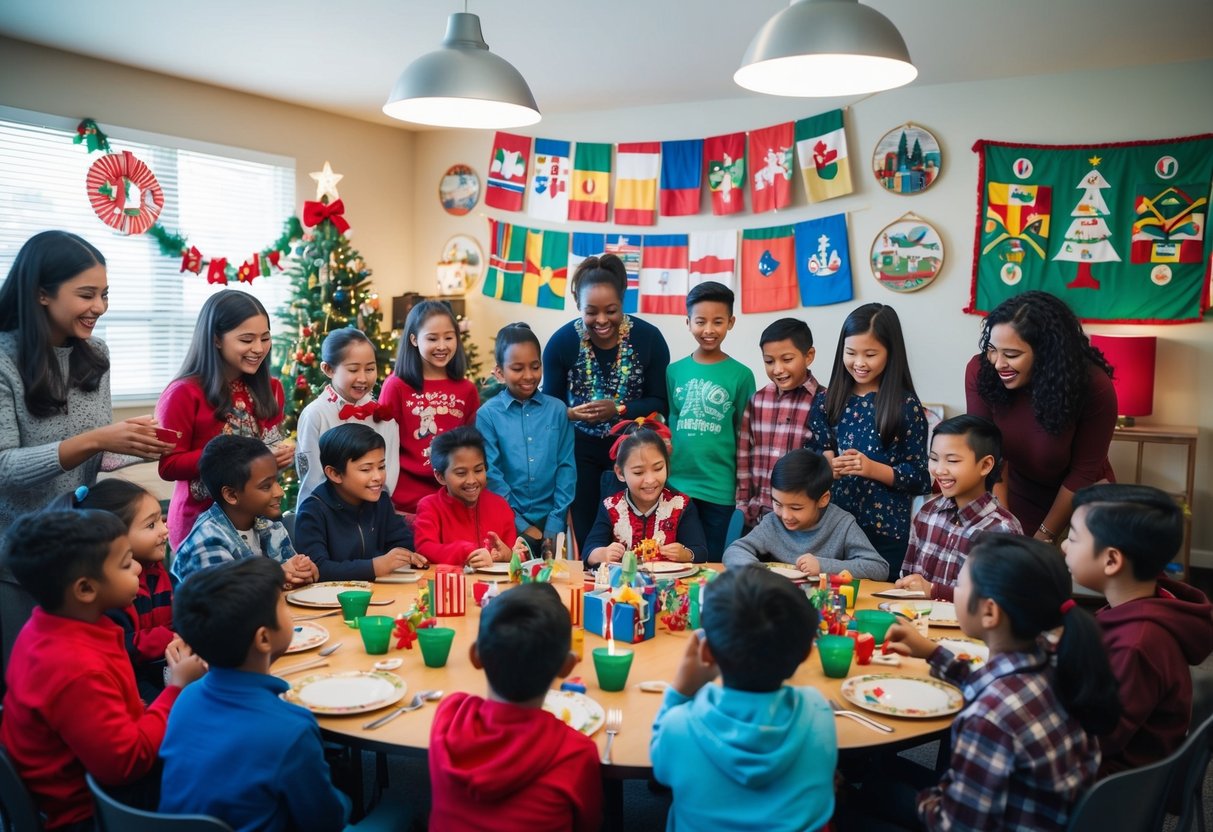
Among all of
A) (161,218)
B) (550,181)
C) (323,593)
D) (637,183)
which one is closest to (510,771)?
(323,593)

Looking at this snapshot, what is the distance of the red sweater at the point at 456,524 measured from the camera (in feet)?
9.90

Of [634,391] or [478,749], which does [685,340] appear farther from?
[478,749]

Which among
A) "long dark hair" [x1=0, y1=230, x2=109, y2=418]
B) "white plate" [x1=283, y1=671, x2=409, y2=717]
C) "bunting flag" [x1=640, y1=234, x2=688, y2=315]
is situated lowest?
"white plate" [x1=283, y1=671, x2=409, y2=717]

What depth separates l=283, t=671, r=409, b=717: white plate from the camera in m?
1.82

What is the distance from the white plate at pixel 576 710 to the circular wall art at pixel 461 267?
6.27 m

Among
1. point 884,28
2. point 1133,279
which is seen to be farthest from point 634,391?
point 1133,279

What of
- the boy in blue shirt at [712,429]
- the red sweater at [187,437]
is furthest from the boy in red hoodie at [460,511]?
the boy in blue shirt at [712,429]

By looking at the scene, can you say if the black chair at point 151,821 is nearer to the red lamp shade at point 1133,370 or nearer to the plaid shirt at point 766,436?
the plaid shirt at point 766,436

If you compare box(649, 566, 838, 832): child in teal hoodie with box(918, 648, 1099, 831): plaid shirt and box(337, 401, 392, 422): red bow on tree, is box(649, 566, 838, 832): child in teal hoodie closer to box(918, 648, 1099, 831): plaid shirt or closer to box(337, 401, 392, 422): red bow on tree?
box(918, 648, 1099, 831): plaid shirt

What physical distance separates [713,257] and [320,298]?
290 cm

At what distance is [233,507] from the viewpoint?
8.70 feet

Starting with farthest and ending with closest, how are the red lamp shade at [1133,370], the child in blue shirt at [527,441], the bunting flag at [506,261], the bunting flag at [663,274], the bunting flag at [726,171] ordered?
the bunting flag at [506,261] < the bunting flag at [663,274] < the bunting flag at [726,171] < the red lamp shade at [1133,370] < the child in blue shirt at [527,441]

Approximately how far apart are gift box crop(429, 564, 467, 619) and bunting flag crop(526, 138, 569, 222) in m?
A: 5.25

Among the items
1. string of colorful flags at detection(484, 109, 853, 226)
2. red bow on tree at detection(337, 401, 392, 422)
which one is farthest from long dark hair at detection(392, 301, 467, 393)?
string of colorful flags at detection(484, 109, 853, 226)
